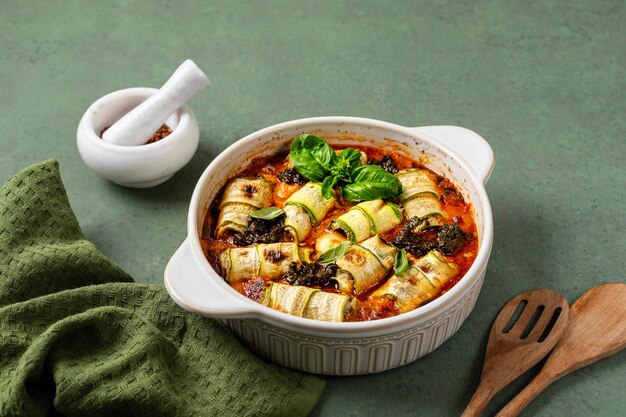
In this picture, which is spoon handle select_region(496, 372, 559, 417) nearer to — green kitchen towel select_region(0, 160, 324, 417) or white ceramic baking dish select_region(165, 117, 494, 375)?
white ceramic baking dish select_region(165, 117, 494, 375)

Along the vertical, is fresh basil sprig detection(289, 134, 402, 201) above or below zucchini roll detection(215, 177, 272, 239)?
above

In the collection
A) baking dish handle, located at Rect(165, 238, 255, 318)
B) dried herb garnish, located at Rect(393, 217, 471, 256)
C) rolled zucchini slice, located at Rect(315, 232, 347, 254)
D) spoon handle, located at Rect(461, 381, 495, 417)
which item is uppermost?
baking dish handle, located at Rect(165, 238, 255, 318)

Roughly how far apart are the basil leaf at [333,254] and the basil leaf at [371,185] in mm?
326

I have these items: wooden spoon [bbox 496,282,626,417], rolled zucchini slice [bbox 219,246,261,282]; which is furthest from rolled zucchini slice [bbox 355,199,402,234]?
wooden spoon [bbox 496,282,626,417]

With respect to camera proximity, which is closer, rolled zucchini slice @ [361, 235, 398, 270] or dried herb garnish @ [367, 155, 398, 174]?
rolled zucchini slice @ [361, 235, 398, 270]

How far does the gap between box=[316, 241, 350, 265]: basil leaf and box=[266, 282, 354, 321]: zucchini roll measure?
0.72 ft

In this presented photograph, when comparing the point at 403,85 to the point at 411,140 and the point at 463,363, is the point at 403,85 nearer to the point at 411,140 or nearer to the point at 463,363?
the point at 411,140

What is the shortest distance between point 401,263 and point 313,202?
23.0 inches

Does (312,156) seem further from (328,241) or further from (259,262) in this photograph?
(259,262)

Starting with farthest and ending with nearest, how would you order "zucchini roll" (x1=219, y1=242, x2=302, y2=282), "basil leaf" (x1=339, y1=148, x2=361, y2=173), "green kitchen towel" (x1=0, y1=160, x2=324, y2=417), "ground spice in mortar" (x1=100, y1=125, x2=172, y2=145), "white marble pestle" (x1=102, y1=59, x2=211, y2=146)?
1. "ground spice in mortar" (x1=100, y1=125, x2=172, y2=145)
2. "white marble pestle" (x1=102, y1=59, x2=211, y2=146)
3. "basil leaf" (x1=339, y1=148, x2=361, y2=173)
4. "zucchini roll" (x1=219, y1=242, x2=302, y2=282)
5. "green kitchen towel" (x1=0, y1=160, x2=324, y2=417)

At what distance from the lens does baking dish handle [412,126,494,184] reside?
4086 millimetres

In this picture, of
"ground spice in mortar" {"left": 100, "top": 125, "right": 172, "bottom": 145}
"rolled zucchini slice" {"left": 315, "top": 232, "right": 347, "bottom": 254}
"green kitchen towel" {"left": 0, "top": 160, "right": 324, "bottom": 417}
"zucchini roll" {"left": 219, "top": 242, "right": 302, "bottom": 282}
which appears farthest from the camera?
"ground spice in mortar" {"left": 100, "top": 125, "right": 172, "bottom": 145}

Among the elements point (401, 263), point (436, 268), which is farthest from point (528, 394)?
point (401, 263)

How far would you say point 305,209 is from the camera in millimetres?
4027
